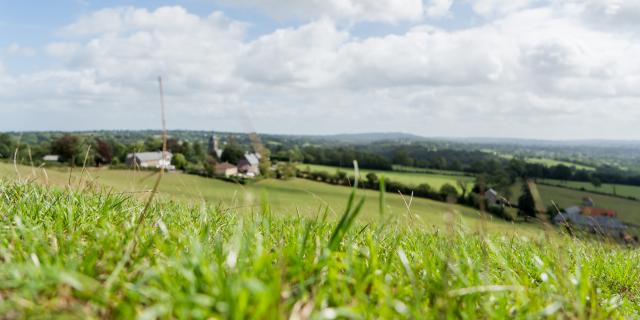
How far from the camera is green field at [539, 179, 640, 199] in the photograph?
3728 inches

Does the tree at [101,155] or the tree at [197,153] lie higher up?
the tree at [101,155]

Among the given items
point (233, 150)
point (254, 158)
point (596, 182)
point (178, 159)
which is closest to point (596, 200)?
point (596, 182)

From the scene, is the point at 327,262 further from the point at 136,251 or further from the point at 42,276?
the point at 42,276

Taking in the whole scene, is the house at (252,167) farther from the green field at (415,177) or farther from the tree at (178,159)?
the green field at (415,177)

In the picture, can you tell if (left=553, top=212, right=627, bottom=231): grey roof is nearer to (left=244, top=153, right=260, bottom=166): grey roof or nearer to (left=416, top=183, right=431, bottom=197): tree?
(left=244, top=153, right=260, bottom=166): grey roof

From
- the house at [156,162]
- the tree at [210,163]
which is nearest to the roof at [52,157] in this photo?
the tree at [210,163]

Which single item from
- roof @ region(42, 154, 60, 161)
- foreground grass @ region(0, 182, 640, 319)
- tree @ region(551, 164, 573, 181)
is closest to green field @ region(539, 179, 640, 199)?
tree @ region(551, 164, 573, 181)

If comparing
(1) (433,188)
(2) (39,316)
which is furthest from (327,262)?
(1) (433,188)

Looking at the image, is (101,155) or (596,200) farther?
(596,200)

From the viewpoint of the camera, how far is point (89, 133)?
6.88 meters

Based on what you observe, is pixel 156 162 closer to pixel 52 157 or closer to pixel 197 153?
pixel 197 153

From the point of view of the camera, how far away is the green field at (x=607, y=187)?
311 feet

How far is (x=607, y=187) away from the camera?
101250 millimetres

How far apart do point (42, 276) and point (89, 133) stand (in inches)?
212
